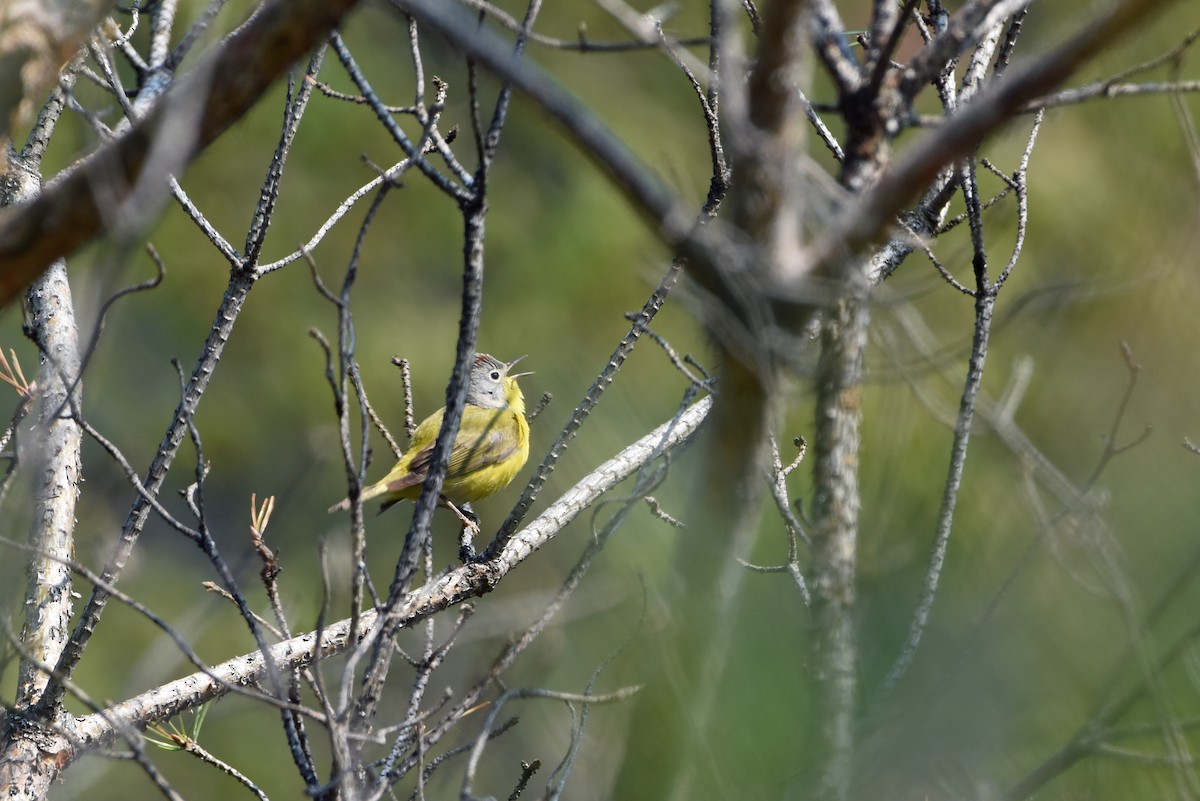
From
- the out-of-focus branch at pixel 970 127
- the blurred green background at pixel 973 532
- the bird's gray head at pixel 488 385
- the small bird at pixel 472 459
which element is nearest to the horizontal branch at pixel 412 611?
the blurred green background at pixel 973 532

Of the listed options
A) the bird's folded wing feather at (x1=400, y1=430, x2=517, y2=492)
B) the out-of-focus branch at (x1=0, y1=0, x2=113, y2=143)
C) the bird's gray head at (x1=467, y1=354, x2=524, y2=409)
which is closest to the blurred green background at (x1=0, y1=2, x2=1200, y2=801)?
the out-of-focus branch at (x1=0, y1=0, x2=113, y2=143)

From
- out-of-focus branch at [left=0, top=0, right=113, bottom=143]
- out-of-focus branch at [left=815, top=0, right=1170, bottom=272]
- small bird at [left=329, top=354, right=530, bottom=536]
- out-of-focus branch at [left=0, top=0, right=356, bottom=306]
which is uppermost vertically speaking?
small bird at [left=329, top=354, right=530, bottom=536]

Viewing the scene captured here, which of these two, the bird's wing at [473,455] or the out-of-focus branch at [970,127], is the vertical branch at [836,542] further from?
the bird's wing at [473,455]

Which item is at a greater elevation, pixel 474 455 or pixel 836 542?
pixel 474 455

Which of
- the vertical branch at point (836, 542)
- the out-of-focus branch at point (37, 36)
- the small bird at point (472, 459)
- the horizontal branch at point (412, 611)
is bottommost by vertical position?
the vertical branch at point (836, 542)

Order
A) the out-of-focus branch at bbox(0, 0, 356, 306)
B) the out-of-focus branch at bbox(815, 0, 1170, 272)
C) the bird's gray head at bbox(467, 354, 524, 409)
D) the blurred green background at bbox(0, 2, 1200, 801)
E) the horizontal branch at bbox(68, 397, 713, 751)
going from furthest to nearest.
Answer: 1. the bird's gray head at bbox(467, 354, 524, 409)
2. the horizontal branch at bbox(68, 397, 713, 751)
3. the out-of-focus branch at bbox(0, 0, 356, 306)
4. the out-of-focus branch at bbox(815, 0, 1170, 272)
5. the blurred green background at bbox(0, 2, 1200, 801)

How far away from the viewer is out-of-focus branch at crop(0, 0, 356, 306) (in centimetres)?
160

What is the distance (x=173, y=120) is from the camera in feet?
5.21

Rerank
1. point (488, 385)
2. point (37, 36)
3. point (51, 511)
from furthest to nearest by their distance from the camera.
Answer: point (488, 385), point (51, 511), point (37, 36)

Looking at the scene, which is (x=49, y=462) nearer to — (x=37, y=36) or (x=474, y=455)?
(x=37, y=36)

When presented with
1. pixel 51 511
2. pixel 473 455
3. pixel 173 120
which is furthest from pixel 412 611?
pixel 473 455

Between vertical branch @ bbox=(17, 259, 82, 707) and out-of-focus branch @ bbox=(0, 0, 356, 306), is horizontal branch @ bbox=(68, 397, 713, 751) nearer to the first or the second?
vertical branch @ bbox=(17, 259, 82, 707)

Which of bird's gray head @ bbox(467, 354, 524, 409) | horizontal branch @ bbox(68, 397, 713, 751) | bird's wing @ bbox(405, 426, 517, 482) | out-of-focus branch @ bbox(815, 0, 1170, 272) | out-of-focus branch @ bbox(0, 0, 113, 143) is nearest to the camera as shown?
out-of-focus branch @ bbox(815, 0, 1170, 272)

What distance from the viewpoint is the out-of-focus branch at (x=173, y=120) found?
160cm
